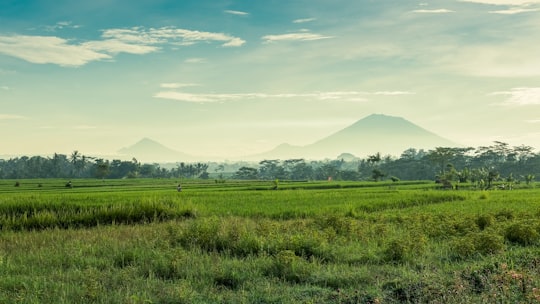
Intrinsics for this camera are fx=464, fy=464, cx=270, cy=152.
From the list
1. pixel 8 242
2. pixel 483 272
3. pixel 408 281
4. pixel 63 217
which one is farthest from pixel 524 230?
pixel 63 217

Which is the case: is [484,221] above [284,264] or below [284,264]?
above

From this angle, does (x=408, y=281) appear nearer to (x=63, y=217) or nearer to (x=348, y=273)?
(x=348, y=273)

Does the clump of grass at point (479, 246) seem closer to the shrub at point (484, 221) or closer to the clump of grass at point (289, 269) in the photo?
the clump of grass at point (289, 269)

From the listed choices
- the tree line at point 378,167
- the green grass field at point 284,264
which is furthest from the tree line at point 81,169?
the green grass field at point 284,264

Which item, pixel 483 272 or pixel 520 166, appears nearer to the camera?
pixel 483 272

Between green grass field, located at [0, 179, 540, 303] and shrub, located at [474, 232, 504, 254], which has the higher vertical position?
shrub, located at [474, 232, 504, 254]

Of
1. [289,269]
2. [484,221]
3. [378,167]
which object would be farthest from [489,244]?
[378,167]

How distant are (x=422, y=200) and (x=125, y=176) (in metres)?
83.9

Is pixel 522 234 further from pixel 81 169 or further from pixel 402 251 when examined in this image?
pixel 81 169

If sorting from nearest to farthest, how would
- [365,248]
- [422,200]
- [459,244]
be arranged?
[459,244]
[365,248]
[422,200]

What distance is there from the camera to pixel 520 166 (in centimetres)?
8000

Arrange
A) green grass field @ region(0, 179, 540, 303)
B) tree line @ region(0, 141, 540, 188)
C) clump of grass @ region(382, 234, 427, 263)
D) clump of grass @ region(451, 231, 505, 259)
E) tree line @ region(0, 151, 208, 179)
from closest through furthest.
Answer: green grass field @ region(0, 179, 540, 303)
clump of grass @ region(382, 234, 427, 263)
clump of grass @ region(451, 231, 505, 259)
tree line @ region(0, 141, 540, 188)
tree line @ region(0, 151, 208, 179)

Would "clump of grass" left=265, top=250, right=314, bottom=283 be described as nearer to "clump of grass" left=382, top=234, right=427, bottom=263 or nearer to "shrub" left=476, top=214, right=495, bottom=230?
"clump of grass" left=382, top=234, right=427, bottom=263

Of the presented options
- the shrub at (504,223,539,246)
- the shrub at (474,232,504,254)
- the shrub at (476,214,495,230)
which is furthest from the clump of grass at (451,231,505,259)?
the shrub at (476,214,495,230)
